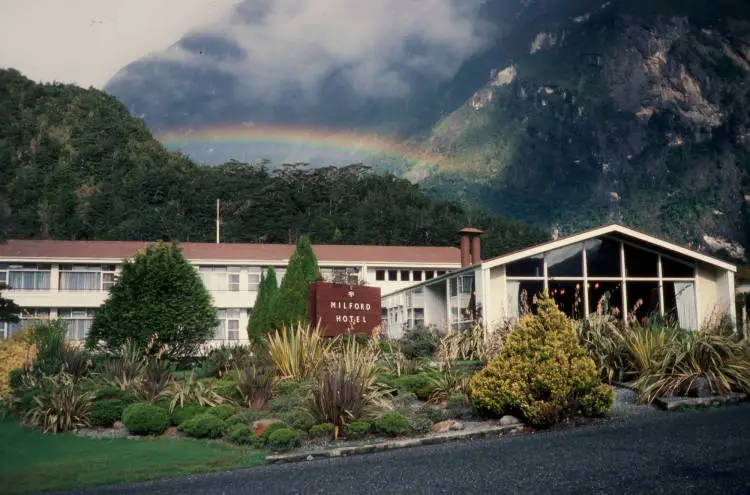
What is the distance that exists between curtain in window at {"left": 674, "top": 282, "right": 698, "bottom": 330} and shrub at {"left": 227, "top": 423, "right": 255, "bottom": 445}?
54.8ft

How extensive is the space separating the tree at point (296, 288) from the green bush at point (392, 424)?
497 inches

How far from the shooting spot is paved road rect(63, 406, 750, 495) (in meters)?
7.20

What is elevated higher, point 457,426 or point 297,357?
point 297,357

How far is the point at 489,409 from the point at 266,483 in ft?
14.8

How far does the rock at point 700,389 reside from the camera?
40.7 ft

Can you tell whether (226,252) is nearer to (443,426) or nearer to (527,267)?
(527,267)

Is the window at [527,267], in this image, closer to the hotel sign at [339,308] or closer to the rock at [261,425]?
the hotel sign at [339,308]

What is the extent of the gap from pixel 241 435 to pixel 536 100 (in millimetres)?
133715

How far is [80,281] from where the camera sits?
38.8m

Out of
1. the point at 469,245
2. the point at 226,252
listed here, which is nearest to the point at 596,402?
the point at 469,245

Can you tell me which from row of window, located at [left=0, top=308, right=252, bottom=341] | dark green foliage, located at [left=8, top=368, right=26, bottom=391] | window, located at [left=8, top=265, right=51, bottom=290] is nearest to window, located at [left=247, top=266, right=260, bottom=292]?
row of window, located at [left=0, top=308, right=252, bottom=341]

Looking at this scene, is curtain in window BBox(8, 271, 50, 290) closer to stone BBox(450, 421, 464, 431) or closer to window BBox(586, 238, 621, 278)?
window BBox(586, 238, 621, 278)

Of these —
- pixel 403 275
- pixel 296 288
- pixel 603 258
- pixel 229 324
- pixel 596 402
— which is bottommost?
pixel 596 402

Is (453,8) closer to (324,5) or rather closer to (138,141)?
(324,5)
